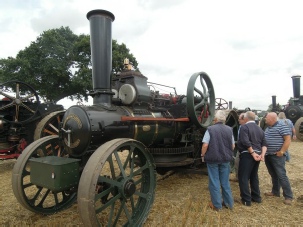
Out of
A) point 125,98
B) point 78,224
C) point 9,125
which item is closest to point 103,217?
point 78,224

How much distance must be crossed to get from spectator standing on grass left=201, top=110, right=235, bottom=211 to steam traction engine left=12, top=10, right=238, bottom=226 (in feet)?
2.00

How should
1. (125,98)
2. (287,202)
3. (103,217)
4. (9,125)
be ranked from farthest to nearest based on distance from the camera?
(9,125) < (125,98) < (287,202) < (103,217)

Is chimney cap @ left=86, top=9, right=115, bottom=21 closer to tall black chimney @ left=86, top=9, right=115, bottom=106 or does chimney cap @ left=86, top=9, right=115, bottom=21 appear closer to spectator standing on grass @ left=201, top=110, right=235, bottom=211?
tall black chimney @ left=86, top=9, right=115, bottom=106

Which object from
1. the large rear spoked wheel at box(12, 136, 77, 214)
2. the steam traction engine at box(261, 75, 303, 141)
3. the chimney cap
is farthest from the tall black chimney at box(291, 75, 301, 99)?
the large rear spoked wheel at box(12, 136, 77, 214)

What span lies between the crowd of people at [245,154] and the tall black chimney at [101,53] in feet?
4.68

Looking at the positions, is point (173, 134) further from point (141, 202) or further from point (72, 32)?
point (72, 32)

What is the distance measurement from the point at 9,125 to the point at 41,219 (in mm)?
3573

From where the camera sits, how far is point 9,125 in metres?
5.67

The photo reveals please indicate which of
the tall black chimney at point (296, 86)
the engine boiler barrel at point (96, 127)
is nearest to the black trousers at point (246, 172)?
the engine boiler barrel at point (96, 127)

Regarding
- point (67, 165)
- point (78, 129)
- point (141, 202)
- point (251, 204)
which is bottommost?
point (251, 204)

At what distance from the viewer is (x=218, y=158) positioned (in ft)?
10.0

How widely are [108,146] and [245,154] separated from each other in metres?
1.94

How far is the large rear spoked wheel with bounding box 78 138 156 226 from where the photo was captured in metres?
2.05

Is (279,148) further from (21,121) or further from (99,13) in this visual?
(21,121)
